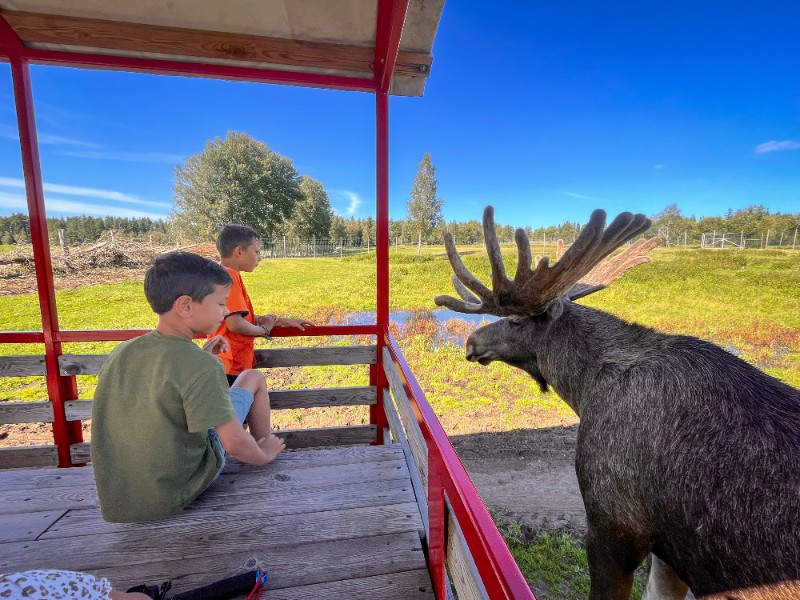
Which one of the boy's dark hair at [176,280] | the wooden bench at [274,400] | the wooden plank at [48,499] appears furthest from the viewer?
the wooden bench at [274,400]

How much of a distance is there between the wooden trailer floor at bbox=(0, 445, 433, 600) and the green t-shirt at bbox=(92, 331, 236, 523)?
224mm

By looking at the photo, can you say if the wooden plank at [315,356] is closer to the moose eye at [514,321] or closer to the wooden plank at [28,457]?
the moose eye at [514,321]

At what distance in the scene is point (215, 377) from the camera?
1.62m

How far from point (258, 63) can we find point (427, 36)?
4.82 ft

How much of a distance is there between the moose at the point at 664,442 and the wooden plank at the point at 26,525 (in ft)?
9.55

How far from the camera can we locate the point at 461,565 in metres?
1.08

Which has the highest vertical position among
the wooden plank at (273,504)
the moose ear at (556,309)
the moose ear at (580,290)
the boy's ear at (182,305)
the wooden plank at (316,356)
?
the boy's ear at (182,305)

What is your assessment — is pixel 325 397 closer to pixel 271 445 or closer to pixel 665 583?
pixel 271 445

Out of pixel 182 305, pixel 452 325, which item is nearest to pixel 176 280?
pixel 182 305

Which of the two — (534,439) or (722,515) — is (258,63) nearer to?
(722,515)

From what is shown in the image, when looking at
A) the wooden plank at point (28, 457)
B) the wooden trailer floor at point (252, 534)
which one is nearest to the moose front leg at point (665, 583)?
the wooden trailer floor at point (252, 534)

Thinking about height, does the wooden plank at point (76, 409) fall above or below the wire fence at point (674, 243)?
below

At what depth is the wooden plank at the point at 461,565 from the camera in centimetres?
91

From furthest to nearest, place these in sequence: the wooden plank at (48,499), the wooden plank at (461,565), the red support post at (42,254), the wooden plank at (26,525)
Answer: the red support post at (42,254), the wooden plank at (48,499), the wooden plank at (26,525), the wooden plank at (461,565)
